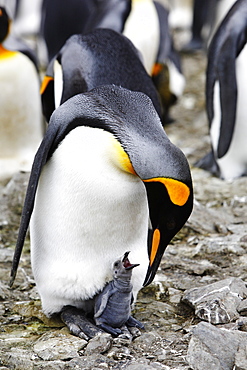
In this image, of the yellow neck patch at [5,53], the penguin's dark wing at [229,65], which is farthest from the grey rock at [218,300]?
the yellow neck patch at [5,53]

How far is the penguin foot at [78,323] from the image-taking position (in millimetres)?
2986

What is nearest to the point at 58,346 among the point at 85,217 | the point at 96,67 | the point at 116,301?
the point at 116,301

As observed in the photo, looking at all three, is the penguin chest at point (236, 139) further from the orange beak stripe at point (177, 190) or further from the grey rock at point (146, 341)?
the orange beak stripe at point (177, 190)

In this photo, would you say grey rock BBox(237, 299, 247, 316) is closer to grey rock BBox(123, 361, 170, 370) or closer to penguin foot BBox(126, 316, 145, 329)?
penguin foot BBox(126, 316, 145, 329)

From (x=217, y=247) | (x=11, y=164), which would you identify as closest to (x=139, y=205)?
(x=217, y=247)

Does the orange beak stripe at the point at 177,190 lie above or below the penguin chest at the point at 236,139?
above

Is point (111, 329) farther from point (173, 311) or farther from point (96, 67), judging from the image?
point (96, 67)

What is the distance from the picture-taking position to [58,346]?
2.88 m

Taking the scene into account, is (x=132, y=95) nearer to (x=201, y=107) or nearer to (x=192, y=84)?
(x=201, y=107)

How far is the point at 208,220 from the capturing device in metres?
4.32

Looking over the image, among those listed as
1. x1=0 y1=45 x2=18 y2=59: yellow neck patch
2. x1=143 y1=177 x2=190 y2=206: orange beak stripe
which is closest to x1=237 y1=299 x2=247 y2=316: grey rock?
x1=143 y1=177 x2=190 y2=206: orange beak stripe

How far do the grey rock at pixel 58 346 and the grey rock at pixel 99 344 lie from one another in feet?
0.15

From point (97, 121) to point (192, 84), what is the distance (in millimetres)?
5921

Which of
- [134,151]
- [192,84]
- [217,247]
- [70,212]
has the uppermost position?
[134,151]
